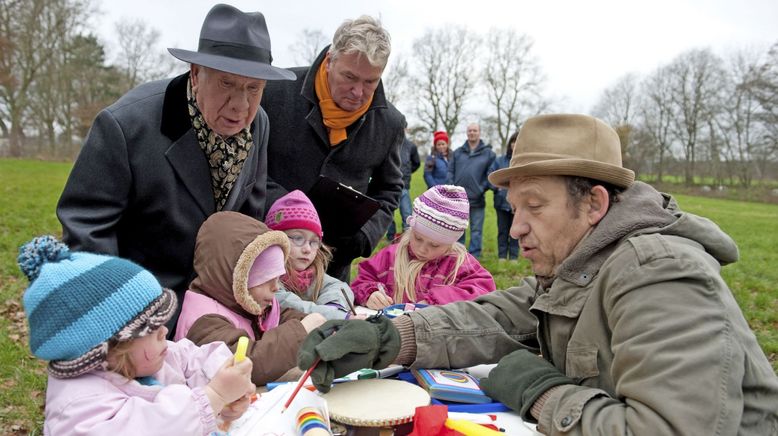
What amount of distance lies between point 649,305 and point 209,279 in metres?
1.59

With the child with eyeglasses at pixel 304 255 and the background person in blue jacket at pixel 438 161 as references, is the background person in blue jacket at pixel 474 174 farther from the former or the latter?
the child with eyeglasses at pixel 304 255

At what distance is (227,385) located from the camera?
58.0 inches

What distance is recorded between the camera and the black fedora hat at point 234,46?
2.13 m

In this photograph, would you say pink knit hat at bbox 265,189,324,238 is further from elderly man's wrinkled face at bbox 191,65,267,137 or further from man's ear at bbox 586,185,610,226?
man's ear at bbox 586,185,610,226

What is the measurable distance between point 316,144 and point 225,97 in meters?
0.98

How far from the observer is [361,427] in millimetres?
1578

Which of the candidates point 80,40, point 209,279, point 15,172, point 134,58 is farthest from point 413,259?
point 134,58

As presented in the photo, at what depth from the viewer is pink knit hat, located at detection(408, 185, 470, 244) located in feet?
10.7

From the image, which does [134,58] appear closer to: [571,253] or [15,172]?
[15,172]

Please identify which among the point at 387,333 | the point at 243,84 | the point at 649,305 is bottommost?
the point at 387,333

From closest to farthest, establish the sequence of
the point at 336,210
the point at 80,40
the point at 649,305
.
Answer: the point at 649,305
the point at 336,210
the point at 80,40

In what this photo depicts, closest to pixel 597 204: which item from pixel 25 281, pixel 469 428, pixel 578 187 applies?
pixel 578 187

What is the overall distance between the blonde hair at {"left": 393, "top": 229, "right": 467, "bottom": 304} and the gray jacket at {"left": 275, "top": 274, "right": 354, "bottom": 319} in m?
0.31

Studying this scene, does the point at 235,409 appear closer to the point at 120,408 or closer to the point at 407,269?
the point at 120,408
